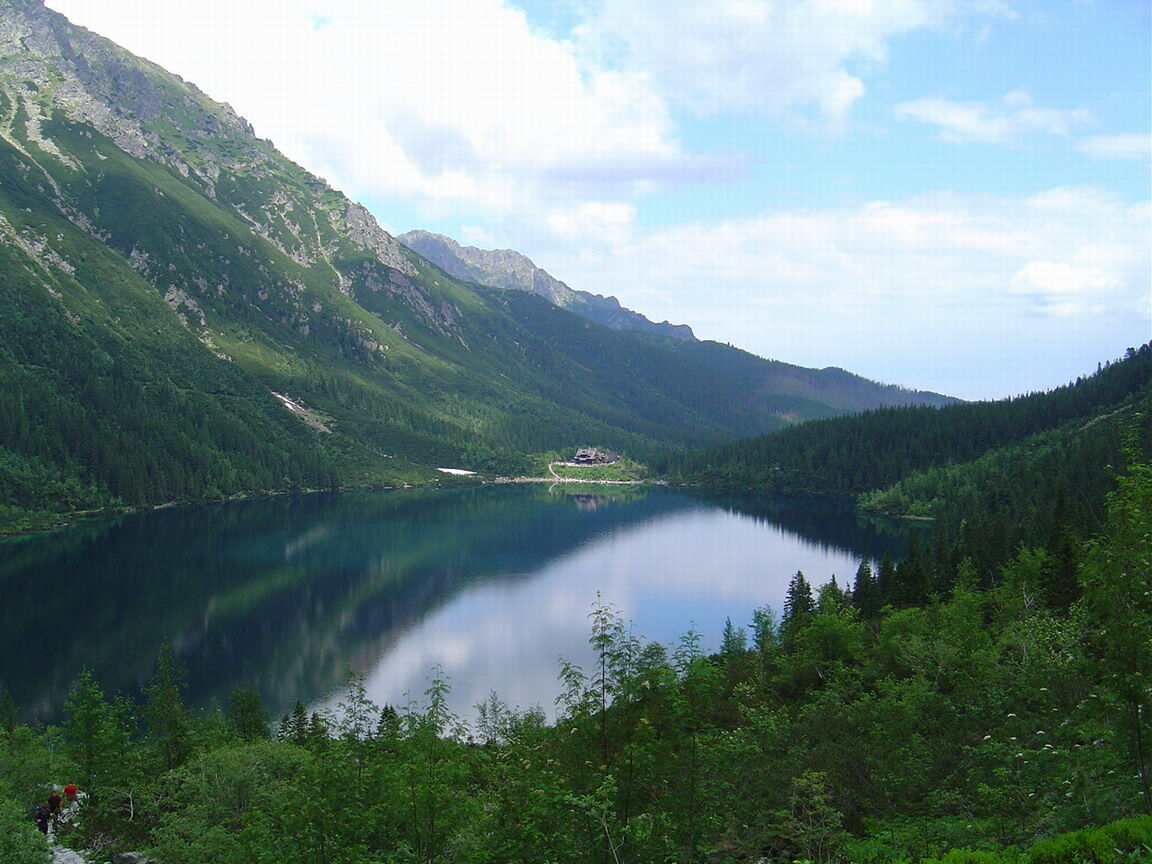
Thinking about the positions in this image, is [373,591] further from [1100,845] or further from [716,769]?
[1100,845]

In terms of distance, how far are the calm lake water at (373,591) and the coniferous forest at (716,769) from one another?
8.92m

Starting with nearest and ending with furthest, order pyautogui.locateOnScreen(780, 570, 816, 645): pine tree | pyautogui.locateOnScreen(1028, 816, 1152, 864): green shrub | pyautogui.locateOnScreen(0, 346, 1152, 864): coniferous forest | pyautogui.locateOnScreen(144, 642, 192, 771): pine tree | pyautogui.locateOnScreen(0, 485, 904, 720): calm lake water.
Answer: pyautogui.locateOnScreen(1028, 816, 1152, 864): green shrub
pyautogui.locateOnScreen(0, 346, 1152, 864): coniferous forest
pyautogui.locateOnScreen(144, 642, 192, 771): pine tree
pyautogui.locateOnScreen(780, 570, 816, 645): pine tree
pyautogui.locateOnScreen(0, 485, 904, 720): calm lake water

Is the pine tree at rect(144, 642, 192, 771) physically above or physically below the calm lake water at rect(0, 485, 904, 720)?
above

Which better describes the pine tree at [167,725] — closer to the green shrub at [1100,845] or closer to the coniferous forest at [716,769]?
the coniferous forest at [716,769]

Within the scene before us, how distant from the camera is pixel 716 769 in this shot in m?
14.0

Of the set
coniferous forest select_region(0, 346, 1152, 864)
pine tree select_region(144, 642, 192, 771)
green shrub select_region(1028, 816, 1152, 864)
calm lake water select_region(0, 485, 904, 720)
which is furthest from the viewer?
calm lake water select_region(0, 485, 904, 720)

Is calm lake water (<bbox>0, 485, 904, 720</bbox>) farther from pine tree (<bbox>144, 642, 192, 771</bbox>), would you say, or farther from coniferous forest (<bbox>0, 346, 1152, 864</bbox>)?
pine tree (<bbox>144, 642, 192, 771</bbox>)

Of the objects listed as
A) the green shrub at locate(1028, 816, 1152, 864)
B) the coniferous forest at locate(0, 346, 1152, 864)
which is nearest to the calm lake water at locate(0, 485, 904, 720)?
the coniferous forest at locate(0, 346, 1152, 864)

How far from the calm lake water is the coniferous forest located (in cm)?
892

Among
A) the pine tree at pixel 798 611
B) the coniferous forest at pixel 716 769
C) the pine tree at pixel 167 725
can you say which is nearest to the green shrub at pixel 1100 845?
the coniferous forest at pixel 716 769

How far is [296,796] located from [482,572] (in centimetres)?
8470

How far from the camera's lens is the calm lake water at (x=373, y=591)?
200 feet

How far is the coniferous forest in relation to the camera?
13.6 metres

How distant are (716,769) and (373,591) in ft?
271
